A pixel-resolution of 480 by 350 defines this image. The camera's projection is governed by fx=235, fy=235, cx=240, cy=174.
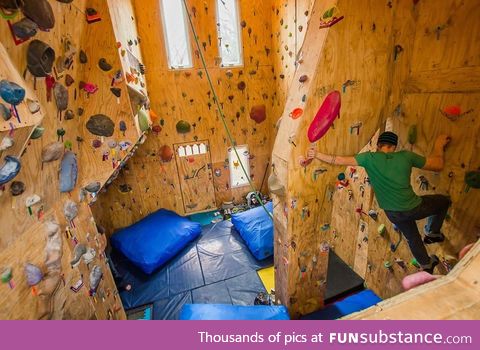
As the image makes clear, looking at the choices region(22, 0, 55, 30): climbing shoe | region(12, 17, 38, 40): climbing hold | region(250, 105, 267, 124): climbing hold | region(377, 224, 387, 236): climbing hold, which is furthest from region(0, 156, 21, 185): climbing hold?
region(250, 105, 267, 124): climbing hold

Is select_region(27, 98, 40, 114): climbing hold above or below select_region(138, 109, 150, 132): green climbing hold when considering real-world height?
above

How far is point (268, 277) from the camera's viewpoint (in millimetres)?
3689

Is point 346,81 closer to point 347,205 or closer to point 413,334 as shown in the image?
point 413,334

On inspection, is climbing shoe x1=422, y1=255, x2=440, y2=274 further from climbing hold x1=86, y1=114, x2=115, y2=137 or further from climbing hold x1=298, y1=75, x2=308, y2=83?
climbing hold x1=86, y1=114, x2=115, y2=137

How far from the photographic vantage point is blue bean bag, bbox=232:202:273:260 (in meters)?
4.02

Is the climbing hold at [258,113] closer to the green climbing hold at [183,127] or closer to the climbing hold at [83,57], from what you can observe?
the green climbing hold at [183,127]

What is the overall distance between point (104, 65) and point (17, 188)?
4.25 ft

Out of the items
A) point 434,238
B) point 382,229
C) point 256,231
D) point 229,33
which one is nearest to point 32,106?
point 434,238

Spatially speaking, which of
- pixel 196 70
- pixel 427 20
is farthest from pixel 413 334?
pixel 196 70

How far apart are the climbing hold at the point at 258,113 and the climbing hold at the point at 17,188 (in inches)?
176

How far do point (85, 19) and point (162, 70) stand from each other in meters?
2.76

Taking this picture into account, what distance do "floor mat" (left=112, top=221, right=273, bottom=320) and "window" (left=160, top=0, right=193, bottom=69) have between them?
3.52 metres

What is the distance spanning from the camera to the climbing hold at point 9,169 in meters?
0.98

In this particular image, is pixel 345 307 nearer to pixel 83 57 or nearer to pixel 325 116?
pixel 325 116
